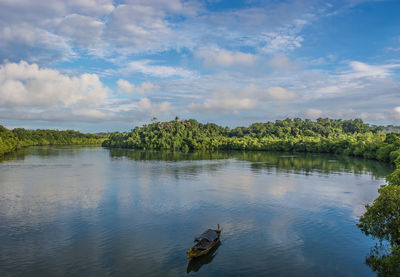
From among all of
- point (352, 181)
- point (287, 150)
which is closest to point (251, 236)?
point (352, 181)

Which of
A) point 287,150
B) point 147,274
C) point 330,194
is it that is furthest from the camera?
point 287,150

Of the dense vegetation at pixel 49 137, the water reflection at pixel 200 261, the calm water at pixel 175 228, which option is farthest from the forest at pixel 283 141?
the water reflection at pixel 200 261

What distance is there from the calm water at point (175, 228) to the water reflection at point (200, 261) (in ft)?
0.21

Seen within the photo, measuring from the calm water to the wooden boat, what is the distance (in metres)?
0.48

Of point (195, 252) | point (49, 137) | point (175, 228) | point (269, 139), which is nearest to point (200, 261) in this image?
point (195, 252)

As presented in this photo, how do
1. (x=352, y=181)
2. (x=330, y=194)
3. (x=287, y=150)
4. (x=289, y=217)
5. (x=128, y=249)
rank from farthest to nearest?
(x=287, y=150), (x=352, y=181), (x=330, y=194), (x=289, y=217), (x=128, y=249)

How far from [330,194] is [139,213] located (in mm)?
23812

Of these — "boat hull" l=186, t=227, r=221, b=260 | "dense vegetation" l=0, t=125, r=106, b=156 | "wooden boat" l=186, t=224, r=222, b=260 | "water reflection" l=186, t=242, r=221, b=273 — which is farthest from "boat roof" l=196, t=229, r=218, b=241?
"dense vegetation" l=0, t=125, r=106, b=156

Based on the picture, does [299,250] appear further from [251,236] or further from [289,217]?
[289,217]

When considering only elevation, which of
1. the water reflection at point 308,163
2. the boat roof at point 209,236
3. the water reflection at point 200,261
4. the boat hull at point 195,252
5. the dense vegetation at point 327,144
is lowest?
the water reflection at point 200,261

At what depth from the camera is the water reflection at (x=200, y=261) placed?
16812 mm

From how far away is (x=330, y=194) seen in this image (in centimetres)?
3612

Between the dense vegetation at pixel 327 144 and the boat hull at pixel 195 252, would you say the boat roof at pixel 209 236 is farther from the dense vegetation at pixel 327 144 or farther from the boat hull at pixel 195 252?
the dense vegetation at pixel 327 144

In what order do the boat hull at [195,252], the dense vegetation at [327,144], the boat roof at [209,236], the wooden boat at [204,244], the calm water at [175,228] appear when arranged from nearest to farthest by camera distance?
1. the dense vegetation at [327,144]
2. the calm water at [175,228]
3. the boat hull at [195,252]
4. the wooden boat at [204,244]
5. the boat roof at [209,236]
